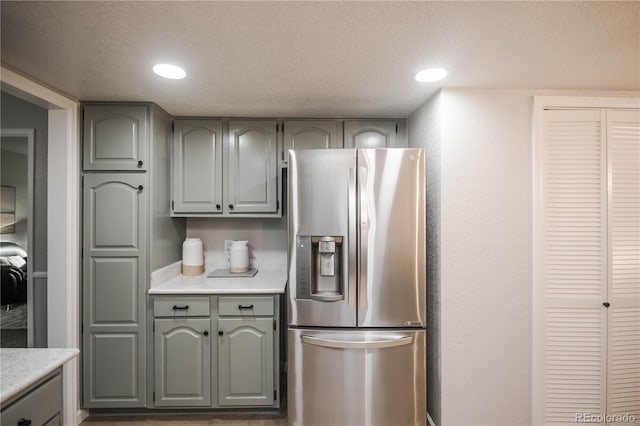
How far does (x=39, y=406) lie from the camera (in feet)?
3.65

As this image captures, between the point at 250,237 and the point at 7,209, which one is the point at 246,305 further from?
the point at 7,209

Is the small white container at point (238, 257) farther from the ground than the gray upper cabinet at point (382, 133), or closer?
closer

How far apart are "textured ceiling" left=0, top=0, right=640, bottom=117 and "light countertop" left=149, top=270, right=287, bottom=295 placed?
1.33m

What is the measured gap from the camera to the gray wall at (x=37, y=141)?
213 cm

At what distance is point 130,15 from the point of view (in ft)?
3.92

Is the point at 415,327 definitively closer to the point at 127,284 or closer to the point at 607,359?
the point at 607,359

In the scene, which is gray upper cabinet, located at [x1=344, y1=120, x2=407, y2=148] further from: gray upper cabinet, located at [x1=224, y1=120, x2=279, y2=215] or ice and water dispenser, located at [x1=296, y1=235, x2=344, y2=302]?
ice and water dispenser, located at [x1=296, y1=235, x2=344, y2=302]

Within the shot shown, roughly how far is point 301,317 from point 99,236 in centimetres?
153

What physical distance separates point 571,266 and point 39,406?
2735 millimetres

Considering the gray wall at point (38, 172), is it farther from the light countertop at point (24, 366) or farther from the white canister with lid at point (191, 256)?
the light countertop at point (24, 366)

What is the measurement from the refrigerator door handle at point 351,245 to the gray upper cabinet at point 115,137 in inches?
58.5

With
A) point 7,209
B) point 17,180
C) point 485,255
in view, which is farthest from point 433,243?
point 7,209
